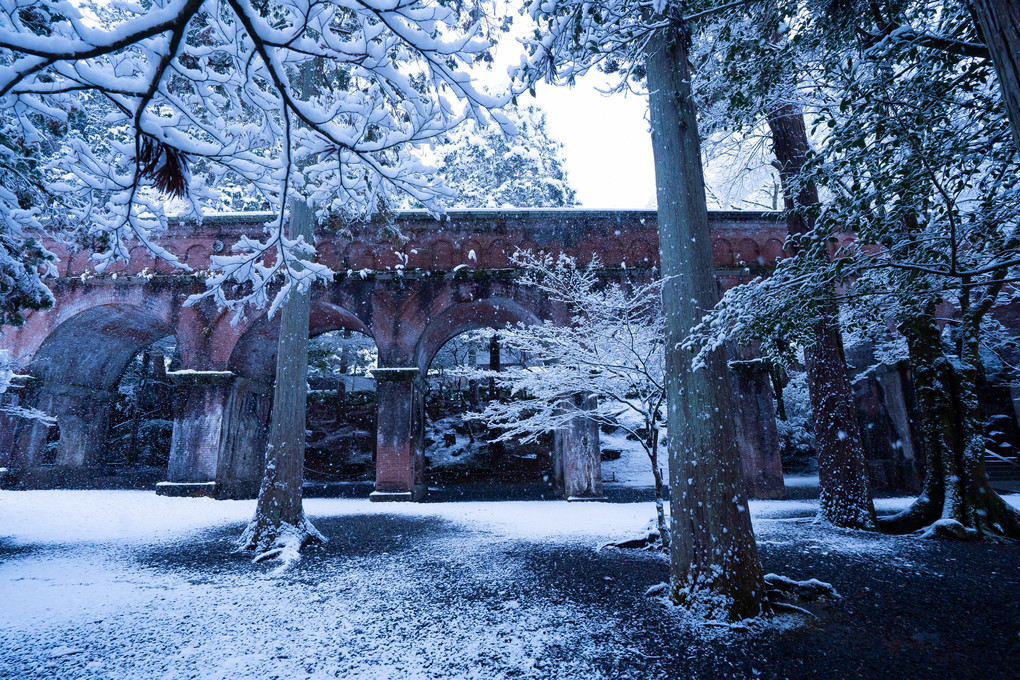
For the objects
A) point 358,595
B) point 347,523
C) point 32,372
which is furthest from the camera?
point 32,372

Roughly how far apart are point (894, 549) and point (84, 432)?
65.6 ft

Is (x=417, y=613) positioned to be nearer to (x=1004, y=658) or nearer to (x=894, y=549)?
(x=1004, y=658)

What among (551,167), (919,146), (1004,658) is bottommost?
(1004,658)

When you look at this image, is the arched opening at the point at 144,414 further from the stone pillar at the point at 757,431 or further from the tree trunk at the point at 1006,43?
the tree trunk at the point at 1006,43

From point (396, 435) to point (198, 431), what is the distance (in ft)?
16.9

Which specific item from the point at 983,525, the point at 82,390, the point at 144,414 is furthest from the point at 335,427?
the point at 983,525

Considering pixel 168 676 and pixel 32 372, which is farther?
pixel 32 372

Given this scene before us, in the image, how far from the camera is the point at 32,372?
510 inches

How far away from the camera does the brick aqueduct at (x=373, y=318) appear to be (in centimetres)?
1194

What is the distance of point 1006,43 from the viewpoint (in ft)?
5.54

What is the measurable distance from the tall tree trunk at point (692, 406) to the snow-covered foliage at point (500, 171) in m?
14.8

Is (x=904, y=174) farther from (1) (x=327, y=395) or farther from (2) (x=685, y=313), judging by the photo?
(1) (x=327, y=395)

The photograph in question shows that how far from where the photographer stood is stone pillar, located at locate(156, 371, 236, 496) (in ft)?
38.8

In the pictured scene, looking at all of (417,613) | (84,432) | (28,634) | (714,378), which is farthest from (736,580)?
(84,432)
